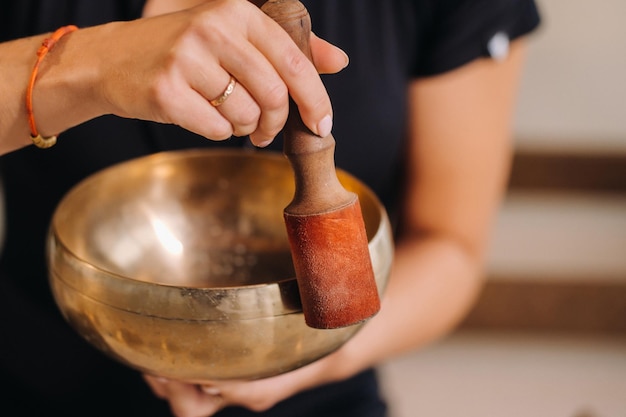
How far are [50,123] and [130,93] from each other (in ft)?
0.35

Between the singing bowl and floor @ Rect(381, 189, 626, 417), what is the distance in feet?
3.52

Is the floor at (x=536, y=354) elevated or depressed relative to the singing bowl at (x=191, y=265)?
depressed

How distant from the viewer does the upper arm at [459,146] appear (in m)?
1.01

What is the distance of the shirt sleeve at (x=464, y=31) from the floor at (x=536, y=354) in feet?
2.78

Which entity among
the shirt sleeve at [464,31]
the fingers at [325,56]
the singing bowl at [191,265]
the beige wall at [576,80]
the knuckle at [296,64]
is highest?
the knuckle at [296,64]

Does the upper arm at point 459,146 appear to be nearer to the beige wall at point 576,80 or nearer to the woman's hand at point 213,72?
the woman's hand at point 213,72

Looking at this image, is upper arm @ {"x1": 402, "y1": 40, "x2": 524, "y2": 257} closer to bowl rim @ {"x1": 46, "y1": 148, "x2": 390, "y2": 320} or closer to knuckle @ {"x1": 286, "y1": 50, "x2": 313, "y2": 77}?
bowl rim @ {"x1": 46, "y1": 148, "x2": 390, "y2": 320}

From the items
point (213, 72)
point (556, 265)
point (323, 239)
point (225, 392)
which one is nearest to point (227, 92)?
point (213, 72)

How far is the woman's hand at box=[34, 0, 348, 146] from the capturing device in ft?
1.57

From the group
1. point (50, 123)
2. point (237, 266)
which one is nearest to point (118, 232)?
point (237, 266)

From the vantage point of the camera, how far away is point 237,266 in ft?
2.71

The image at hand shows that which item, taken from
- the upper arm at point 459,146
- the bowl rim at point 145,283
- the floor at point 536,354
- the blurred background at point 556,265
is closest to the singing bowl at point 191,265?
the bowl rim at point 145,283

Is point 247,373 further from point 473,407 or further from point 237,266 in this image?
point 473,407

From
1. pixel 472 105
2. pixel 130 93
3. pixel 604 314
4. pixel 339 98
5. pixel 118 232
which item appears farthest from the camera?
pixel 604 314
